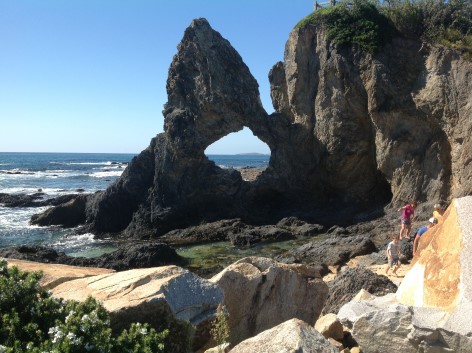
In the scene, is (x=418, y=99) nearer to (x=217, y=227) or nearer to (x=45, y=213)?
(x=217, y=227)

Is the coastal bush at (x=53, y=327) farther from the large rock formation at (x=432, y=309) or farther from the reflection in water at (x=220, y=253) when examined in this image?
the reflection in water at (x=220, y=253)

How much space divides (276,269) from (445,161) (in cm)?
1840

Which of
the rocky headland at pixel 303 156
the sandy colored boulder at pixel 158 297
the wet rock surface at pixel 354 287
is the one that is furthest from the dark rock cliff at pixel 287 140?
the sandy colored boulder at pixel 158 297

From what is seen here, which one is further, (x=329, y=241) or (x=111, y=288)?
(x=329, y=241)

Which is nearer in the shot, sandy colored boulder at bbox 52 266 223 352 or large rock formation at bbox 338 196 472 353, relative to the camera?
large rock formation at bbox 338 196 472 353

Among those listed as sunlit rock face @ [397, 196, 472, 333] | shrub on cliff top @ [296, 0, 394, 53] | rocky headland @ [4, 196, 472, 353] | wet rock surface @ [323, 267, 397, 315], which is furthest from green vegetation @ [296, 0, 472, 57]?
rocky headland @ [4, 196, 472, 353]

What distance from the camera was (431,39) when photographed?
24141 mm

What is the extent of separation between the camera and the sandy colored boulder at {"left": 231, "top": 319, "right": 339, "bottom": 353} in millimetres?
4301

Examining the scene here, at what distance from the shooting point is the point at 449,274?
5.54m

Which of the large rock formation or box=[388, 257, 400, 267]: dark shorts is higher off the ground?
the large rock formation

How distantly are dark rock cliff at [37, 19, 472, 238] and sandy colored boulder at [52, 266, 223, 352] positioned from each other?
2024 centimetres

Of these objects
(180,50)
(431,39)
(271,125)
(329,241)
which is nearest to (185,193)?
(271,125)

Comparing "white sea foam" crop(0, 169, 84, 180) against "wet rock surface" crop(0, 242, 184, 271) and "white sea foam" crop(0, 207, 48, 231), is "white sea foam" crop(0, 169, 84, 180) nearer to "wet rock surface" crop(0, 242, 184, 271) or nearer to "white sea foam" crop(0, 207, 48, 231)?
"white sea foam" crop(0, 207, 48, 231)

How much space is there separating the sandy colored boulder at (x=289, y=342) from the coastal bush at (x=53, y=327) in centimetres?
94
